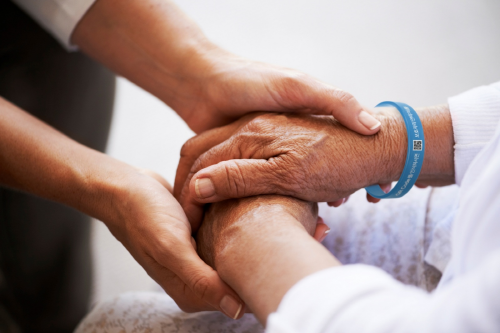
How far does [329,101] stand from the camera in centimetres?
87

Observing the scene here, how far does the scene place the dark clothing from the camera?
3.60 ft

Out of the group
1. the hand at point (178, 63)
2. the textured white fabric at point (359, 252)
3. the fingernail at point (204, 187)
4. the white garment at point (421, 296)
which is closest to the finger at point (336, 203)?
the textured white fabric at point (359, 252)

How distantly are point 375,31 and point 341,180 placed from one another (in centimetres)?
138

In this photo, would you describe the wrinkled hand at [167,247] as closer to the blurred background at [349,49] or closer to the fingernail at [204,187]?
the fingernail at [204,187]

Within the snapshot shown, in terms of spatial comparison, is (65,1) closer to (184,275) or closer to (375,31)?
(184,275)

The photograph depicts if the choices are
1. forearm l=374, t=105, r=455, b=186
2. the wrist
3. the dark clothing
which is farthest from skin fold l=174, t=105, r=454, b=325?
the dark clothing

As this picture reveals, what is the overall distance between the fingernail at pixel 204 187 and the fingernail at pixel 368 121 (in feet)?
1.21

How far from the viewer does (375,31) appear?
1.94 metres

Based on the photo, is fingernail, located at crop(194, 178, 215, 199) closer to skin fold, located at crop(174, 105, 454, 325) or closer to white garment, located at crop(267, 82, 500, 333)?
skin fold, located at crop(174, 105, 454, 325)

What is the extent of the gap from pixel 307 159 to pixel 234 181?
171 millimetres

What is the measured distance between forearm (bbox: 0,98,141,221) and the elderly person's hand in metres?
0.19

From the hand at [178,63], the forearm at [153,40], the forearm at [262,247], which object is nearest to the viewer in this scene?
the forearm at [262,247]

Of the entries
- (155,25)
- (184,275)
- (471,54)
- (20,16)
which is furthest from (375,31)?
(184,275)

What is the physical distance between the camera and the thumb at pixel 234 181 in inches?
31.8
